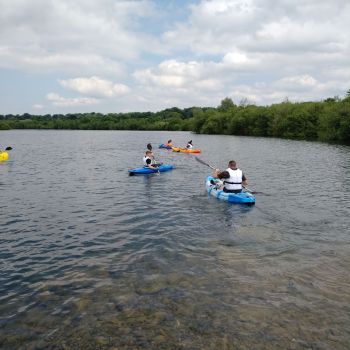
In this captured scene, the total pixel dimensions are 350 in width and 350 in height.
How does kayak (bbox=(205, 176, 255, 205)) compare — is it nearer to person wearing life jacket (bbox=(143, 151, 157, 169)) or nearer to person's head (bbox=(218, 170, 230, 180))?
person's head (bbox=(218, 170, 230, 180))

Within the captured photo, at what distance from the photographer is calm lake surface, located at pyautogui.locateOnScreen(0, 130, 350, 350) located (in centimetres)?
683

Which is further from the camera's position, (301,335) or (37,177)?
(37,177)

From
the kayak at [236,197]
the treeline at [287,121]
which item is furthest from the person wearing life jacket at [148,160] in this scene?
the treeline at [287,121]

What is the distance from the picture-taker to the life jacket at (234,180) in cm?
1675

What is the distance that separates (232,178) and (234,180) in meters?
0.13

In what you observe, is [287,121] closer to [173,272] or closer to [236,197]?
[236,197]

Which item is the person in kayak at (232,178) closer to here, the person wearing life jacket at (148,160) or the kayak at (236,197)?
the kayak at (236,197)

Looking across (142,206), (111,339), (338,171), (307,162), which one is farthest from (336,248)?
(307,162)

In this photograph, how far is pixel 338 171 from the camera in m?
28.7

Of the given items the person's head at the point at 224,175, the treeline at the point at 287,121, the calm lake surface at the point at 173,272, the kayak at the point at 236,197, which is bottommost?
the calm lake surface at the point at 173,272

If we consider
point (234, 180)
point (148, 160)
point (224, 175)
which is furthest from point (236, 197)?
point (148, 160)

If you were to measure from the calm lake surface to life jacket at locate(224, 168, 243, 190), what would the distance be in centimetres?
89

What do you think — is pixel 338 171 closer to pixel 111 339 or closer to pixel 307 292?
pixel 307 292

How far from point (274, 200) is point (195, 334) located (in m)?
12.5
